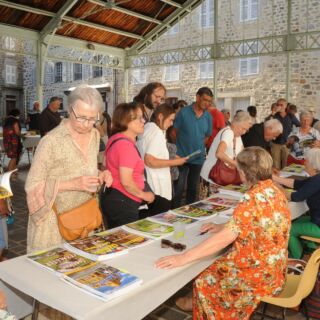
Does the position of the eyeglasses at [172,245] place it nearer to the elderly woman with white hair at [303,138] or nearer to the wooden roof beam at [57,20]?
the elderly woman with white hair at [303,138]

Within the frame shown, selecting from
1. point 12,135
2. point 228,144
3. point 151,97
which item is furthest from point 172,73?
point 151,97

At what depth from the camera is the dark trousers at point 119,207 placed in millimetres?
2627

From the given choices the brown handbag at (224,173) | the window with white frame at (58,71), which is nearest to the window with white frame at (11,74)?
the window with white frame at (58,71)

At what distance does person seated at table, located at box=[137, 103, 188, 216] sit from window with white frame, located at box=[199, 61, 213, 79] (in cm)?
1369

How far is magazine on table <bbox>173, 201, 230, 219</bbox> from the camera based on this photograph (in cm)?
276

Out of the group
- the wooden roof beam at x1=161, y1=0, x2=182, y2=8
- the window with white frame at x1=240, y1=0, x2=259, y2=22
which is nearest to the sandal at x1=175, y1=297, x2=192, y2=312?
the wooden roof beam at x1=161, y1=0, x2=182, y2=8

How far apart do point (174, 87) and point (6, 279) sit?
53.7 feet

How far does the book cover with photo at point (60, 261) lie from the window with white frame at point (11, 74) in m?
28.6

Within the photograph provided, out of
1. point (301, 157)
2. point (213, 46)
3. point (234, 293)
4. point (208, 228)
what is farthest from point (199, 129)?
point (213, 46)

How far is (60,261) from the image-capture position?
1864mm

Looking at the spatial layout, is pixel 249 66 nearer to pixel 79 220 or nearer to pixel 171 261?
pixel 79 220

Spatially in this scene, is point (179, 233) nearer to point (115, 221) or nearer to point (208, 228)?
point (208, 228)

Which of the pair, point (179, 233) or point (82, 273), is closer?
point (82, 273)

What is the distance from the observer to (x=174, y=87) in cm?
1764
